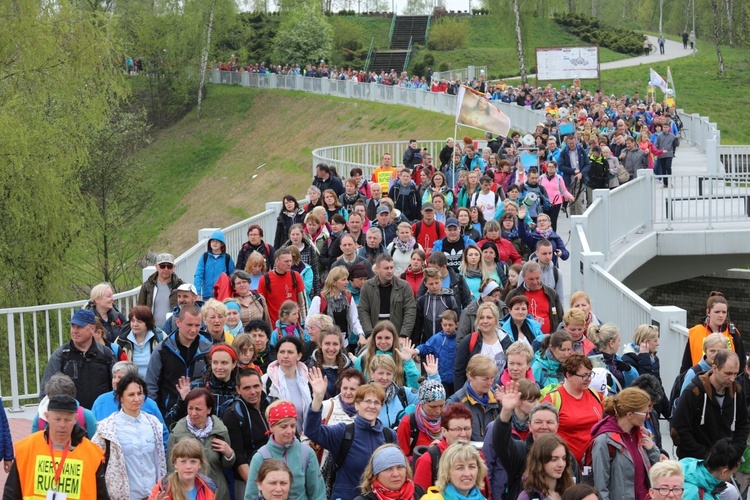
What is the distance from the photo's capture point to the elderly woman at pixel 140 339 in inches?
416

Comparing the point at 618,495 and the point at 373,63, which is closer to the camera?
the point at 618,495

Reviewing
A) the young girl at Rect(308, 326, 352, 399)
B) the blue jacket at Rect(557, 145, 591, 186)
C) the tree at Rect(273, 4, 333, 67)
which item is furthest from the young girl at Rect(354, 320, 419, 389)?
the tree at Rect(273, 4, 333, 67)

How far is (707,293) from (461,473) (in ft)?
78.6

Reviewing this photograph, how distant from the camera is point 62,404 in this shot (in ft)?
26.6

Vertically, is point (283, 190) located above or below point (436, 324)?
below

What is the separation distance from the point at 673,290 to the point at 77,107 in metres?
14.5

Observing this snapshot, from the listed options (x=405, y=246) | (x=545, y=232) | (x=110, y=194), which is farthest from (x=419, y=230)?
(x=110, y=194)

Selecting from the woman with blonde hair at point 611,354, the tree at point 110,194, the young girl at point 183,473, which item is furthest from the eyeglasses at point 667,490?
the tree at point 110,194

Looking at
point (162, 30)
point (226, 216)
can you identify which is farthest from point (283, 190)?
point (162, 30)

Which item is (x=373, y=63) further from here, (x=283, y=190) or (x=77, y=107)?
(x=77, y=107)

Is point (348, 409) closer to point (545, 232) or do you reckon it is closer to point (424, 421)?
point (424, 421)

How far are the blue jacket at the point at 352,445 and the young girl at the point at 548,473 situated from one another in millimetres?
1205

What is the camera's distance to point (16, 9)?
27359 mm

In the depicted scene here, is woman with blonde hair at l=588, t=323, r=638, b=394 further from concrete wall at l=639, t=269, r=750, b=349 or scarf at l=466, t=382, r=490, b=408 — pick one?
concrete wall at l=639, t=269, r=750, b=349
